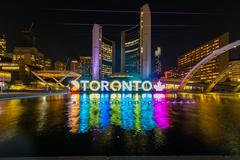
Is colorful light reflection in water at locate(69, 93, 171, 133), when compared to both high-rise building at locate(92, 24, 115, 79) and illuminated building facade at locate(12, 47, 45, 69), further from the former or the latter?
illuminated building facade at locate(12, 47, 45, 69)

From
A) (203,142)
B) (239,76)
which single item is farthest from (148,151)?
(239,76)

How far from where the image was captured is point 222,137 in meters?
9.17

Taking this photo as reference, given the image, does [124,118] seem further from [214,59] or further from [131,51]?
[214,59]

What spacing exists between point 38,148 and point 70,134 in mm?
2344

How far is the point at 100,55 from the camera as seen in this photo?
155 m

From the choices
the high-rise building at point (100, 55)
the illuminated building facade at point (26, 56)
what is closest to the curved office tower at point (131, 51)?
the high-rise building at point (100, 55)

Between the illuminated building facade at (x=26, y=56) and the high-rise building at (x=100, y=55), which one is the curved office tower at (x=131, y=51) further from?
the illuminated building facade at (x=26, y=56)

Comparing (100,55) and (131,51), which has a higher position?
(131,51)

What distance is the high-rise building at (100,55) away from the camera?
137250 mm

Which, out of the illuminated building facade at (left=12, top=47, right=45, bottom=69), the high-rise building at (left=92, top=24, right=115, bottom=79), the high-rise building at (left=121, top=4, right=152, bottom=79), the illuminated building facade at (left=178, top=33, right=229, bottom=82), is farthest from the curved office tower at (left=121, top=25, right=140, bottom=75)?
the illuminated building facade at (left=12, top=47, right=45, bottom=69)

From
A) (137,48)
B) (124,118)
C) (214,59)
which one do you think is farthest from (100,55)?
(124,118)

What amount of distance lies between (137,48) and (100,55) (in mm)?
29097

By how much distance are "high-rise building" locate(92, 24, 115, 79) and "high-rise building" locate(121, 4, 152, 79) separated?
16.5 meters

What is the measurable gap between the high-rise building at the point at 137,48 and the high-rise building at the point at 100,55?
1647 centimetres
